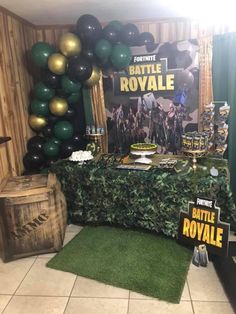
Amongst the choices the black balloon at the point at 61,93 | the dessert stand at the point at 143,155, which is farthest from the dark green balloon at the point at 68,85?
the dessert stand at the point at 143,155

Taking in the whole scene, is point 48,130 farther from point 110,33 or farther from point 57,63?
point 110,33

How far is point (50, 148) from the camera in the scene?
3117 millimetres

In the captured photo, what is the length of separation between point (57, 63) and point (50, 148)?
93 cm

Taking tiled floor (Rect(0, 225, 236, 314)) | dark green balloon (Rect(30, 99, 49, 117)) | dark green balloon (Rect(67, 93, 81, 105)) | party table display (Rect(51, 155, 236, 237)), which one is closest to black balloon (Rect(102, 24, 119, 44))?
dark green balloon (Rect(67, 93, 81, 105))

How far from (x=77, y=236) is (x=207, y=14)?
8.77 feet

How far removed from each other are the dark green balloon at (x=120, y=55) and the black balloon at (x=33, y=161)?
1.34 m

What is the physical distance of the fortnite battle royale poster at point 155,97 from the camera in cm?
299

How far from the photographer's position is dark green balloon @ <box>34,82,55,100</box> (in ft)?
9.87

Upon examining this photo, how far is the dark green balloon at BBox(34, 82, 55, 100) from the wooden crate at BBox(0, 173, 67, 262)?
3.41 ft

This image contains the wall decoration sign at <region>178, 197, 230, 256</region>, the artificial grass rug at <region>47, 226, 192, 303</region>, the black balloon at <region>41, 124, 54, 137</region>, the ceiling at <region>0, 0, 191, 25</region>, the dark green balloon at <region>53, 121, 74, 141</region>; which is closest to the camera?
the artificial grass rug at <region>47, 226, 192, 303</region>

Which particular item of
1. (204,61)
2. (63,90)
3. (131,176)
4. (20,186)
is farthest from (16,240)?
(204,61)

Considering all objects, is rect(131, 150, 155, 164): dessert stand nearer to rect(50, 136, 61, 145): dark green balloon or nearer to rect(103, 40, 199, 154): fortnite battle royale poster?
rect(103, 40, 199, 154): fortnite battle royale poster

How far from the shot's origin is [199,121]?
3059mm

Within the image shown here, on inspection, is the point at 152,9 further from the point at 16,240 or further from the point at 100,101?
the point at 16,240
